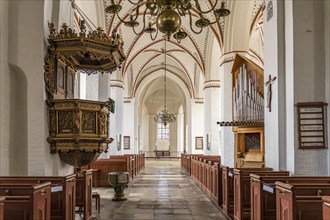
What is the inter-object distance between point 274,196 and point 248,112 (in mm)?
6052

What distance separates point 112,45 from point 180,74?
18189 mm

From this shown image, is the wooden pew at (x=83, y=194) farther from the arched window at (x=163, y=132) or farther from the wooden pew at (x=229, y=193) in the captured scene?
the arched window at (x=163, y=132)

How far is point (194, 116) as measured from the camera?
943 inches

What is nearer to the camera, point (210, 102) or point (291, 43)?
point (291, 43)

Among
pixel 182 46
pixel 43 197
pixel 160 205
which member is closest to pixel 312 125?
pixel 160 205

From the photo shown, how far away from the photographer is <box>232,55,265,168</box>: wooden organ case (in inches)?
418

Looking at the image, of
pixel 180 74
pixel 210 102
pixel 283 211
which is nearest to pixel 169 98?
pixel 180 74

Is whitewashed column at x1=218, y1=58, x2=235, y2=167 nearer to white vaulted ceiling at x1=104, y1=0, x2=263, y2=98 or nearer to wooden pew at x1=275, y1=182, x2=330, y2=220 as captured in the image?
white vaulted ceiling at x1=104, y1=0, x2=263, y2=98

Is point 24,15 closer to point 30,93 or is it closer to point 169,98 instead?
point 30,93

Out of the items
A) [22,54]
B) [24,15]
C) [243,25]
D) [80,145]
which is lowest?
[80,145]

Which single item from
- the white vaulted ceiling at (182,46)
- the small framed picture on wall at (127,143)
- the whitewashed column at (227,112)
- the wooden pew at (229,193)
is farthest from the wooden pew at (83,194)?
the small framed picture on wall at (127,143)

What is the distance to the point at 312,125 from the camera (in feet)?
22.8

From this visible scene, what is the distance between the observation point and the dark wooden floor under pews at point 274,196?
3.95 m

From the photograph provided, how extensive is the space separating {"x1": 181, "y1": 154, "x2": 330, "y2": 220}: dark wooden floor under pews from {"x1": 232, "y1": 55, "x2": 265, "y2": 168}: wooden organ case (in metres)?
2.36
